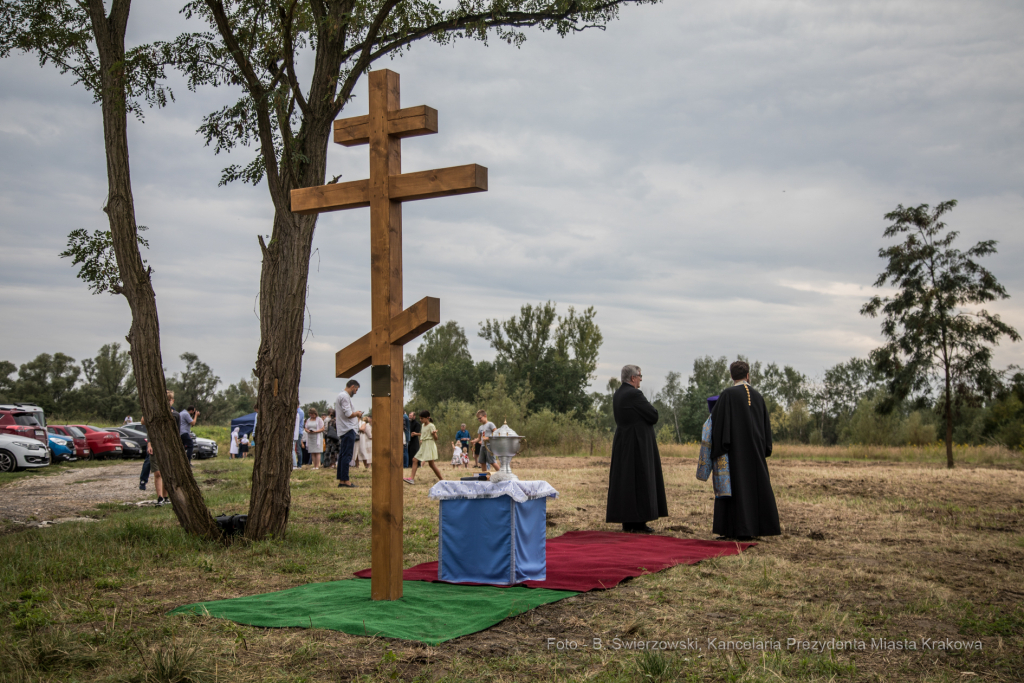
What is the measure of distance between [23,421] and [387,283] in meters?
23.6

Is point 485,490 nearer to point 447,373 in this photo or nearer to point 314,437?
point 314,437

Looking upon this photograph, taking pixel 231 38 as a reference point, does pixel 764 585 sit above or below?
below

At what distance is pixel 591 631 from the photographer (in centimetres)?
452

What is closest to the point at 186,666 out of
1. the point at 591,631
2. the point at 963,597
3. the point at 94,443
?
the point at 591,631

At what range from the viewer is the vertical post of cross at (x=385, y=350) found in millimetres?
5250

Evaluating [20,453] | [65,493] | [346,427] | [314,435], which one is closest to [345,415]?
[346,427]

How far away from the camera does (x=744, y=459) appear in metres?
8.79

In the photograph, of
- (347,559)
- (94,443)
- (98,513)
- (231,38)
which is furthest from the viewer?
(94,443)

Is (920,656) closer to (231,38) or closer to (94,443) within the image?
(231,38)

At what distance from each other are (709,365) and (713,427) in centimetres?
8130

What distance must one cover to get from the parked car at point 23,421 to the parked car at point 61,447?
2.94 ft

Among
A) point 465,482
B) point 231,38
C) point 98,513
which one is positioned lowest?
point 98,513

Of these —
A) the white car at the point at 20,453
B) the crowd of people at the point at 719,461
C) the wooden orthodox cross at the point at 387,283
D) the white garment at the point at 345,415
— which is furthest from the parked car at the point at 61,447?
A: the wooden orthodox cross at the point at 387,283

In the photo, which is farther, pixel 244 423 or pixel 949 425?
pixel 244 423
